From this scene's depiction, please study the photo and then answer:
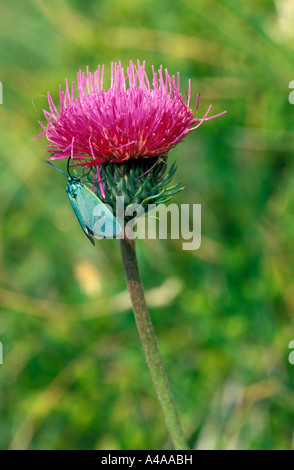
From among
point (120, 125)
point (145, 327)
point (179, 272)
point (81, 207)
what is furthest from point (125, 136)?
point (179, 272)

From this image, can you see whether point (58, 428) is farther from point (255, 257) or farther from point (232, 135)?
point (232, 135)

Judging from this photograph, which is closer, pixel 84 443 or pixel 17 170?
pixel 84 443

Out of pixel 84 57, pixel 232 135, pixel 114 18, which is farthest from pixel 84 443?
pixel 114 18

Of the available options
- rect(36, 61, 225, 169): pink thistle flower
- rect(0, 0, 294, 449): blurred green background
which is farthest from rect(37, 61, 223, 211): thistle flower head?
rect(0, 0, 294, 449): blurred green background

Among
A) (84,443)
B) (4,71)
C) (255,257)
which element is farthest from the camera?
(4,71)

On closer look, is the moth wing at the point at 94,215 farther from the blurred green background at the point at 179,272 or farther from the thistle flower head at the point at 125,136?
the blurred green background at the point at 179,272

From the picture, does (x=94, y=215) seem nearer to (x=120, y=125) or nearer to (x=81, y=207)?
(x=81, y=207)

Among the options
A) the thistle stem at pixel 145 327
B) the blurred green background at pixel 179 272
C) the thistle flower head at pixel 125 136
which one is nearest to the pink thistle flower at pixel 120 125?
the thistle flower head at pixel 125 136
